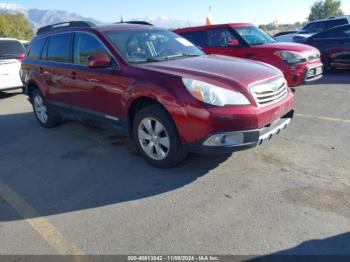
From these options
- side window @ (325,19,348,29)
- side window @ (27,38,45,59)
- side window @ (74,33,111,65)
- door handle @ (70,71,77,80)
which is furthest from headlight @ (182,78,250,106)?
side window @ (325,19,348,29)

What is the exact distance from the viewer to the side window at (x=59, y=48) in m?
5.52

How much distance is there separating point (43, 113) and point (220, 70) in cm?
387

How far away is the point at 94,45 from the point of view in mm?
4906

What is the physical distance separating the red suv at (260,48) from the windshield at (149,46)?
298 centimetres

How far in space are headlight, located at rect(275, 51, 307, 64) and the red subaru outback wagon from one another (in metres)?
3.05

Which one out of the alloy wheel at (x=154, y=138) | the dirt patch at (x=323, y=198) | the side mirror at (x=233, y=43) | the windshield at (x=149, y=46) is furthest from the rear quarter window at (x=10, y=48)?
the dirt patch at (x=323, y=198)

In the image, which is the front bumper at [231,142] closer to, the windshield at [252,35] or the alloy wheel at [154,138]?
the alloy wheel at [154,138]

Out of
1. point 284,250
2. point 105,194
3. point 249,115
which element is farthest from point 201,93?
point 284,250

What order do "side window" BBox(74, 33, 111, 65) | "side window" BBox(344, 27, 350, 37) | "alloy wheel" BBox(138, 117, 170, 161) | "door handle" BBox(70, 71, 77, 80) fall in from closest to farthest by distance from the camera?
"alloy wheel" BBox(138, 117, 170, 161), "side window" BBox(74, 33, 111, 65), "door handle" BBox(70, 71, 77, 80), "side window" BBox(344, 27, 350, 37)

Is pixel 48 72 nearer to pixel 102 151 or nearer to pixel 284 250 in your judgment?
pixel 102 151

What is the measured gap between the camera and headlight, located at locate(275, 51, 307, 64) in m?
7.56

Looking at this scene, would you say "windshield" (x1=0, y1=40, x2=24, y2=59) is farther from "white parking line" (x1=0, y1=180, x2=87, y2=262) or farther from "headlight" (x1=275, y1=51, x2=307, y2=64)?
"headlight" (x1=275, y1=51, x2=307, y2=64)

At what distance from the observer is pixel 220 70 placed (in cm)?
416

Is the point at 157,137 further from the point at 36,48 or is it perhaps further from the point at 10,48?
the point at 10,48
